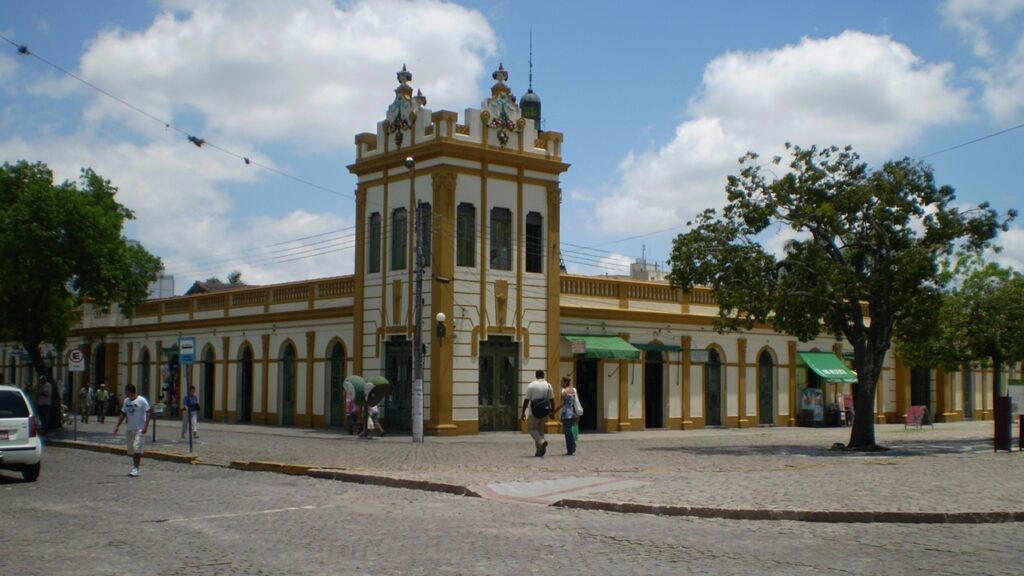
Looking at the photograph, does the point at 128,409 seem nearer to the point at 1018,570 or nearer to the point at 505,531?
the point at 505,531

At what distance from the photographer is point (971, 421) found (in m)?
47.8

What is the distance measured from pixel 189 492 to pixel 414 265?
1671 centimetres

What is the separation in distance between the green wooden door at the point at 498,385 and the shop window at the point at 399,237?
381cm

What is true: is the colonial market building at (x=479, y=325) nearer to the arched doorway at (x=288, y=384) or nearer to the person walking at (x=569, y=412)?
the arched doorway at (x=288, y=384)

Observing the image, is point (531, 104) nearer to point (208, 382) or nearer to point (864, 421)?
Result: point (208, 382)

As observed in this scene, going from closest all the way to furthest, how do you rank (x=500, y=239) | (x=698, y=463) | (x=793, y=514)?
(x=793, y=514) < (x=698, y=463) < (x=500, y=239)

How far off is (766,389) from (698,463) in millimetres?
19657

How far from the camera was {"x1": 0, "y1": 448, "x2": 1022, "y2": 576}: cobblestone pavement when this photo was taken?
937cm

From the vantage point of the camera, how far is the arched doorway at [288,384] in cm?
3756

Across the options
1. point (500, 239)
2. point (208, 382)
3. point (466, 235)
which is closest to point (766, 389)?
point (500, 239)

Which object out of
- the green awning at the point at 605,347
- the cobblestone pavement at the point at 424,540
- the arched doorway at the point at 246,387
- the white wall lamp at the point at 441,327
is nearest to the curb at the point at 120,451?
the cobblestone pavement at the point at 424,540

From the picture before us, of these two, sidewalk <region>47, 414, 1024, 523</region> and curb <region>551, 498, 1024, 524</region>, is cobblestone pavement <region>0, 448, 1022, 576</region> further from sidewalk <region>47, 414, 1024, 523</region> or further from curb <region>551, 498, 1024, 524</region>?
sidewalk <region>47, 414, 1024, 523</region>

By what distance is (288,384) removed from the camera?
3781 centimetres

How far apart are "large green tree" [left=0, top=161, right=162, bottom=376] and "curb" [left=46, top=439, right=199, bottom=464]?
14.1ft
